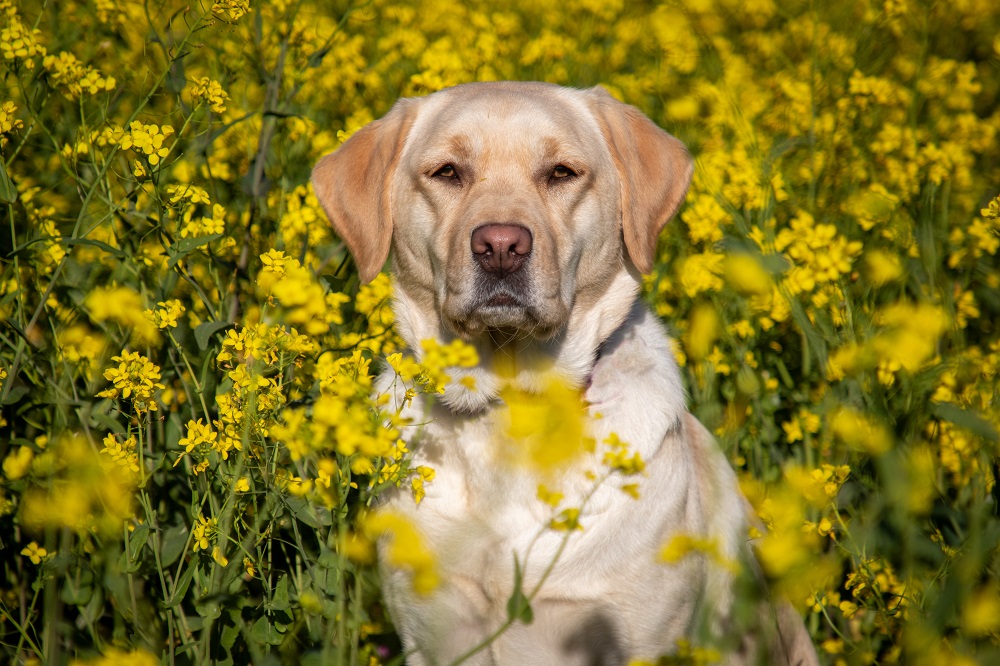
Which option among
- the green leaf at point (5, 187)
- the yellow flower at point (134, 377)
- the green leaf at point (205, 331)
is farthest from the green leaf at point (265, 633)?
the green leaf at point (5, 187)

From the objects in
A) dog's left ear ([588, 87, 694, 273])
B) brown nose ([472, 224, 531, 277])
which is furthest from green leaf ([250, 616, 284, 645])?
dog's left ear ([588, 87, 694, 273])

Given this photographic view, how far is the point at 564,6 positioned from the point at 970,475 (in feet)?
17.5

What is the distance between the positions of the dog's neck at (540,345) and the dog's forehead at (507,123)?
1.66ft

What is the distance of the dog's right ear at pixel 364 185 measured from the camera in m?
3.26

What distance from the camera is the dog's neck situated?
10.3 feet

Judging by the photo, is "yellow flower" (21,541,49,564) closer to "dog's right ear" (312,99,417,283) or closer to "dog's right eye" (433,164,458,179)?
"dog's right ear" (312,99,417,283)

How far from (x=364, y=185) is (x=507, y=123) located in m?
0.56

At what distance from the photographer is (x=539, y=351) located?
3207 millimetres

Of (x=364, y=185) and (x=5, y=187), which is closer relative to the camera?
(x=5, y=187)

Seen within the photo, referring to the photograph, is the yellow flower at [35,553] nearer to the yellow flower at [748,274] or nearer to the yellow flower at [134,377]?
the yellow flower at [134,377]

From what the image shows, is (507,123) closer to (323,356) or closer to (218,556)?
(323,356)

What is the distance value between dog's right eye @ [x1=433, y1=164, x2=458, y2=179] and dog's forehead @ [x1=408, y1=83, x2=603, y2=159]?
0.07 metres

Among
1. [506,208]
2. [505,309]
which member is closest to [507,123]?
[506,208]

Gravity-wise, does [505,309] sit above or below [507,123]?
below
